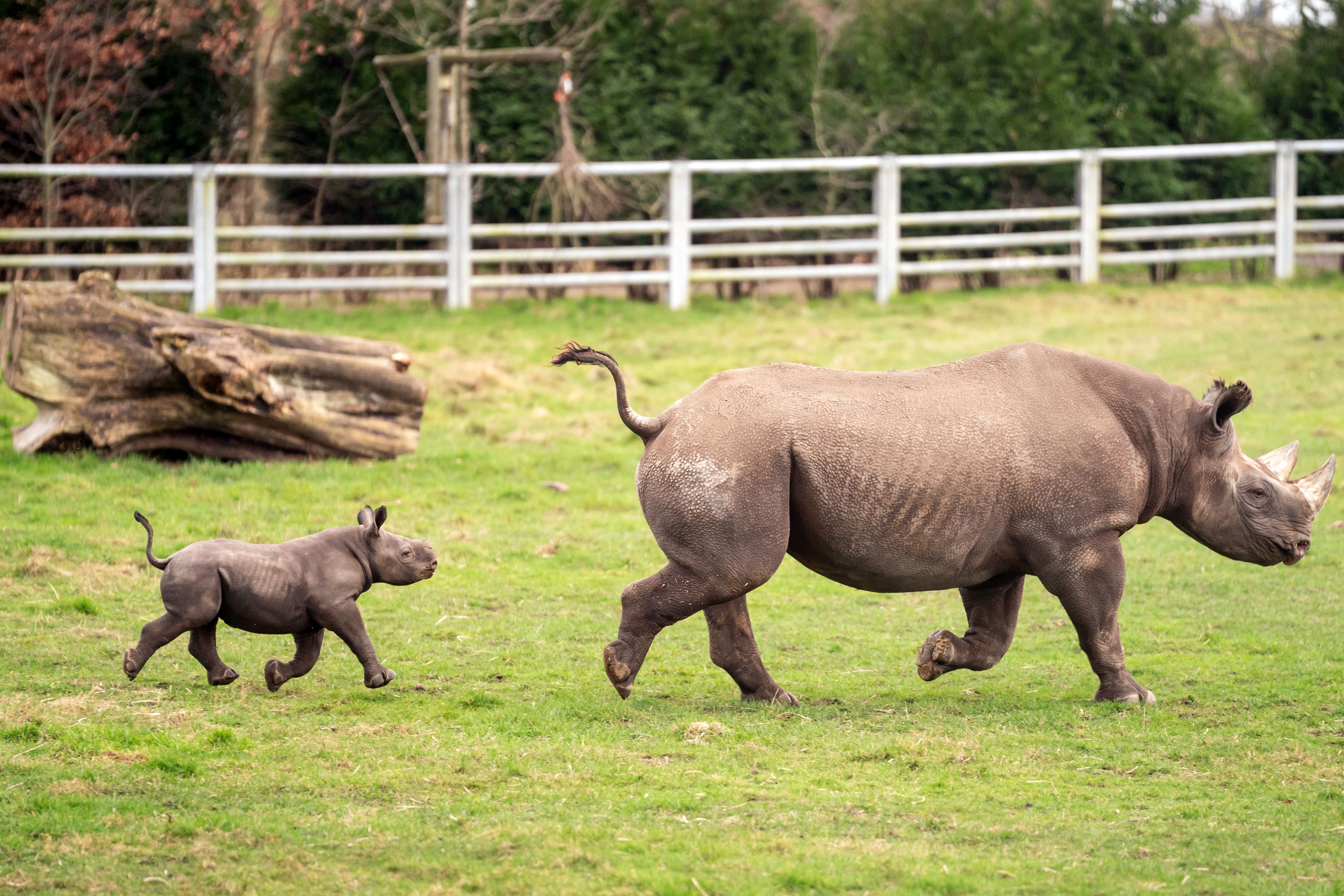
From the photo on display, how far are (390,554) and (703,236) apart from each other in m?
14.3

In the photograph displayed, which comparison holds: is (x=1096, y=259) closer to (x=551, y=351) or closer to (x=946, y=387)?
(x=551, y=351)

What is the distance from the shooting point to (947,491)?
6.80m

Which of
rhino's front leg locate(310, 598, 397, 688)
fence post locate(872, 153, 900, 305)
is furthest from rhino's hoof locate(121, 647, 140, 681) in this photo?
fence post locate(872, 153, 900, 305)

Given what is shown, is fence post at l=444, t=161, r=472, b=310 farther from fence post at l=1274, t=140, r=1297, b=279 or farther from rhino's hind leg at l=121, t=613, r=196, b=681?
rhino's hind leg at l=121, t=613, r=196, b=681

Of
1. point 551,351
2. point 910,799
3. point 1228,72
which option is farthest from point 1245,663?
point 1228,72

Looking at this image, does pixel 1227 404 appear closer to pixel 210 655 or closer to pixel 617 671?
pixel 617 671

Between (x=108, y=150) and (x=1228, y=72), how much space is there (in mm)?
17578

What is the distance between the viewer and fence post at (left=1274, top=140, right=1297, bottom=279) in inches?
792

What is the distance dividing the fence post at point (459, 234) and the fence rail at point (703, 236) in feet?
0.06

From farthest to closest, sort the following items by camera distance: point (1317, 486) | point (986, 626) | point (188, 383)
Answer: point (188, 383) → point (1317, 486) → point (986, 626)

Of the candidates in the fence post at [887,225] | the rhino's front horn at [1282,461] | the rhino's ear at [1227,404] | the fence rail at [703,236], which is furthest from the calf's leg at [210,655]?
the fence post at [887,225]

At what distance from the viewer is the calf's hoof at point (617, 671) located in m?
6.69

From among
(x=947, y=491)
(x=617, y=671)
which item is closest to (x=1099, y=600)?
(x=947, y=491)

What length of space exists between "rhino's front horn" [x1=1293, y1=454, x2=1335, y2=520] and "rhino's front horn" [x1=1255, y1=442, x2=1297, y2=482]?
0.33ft
